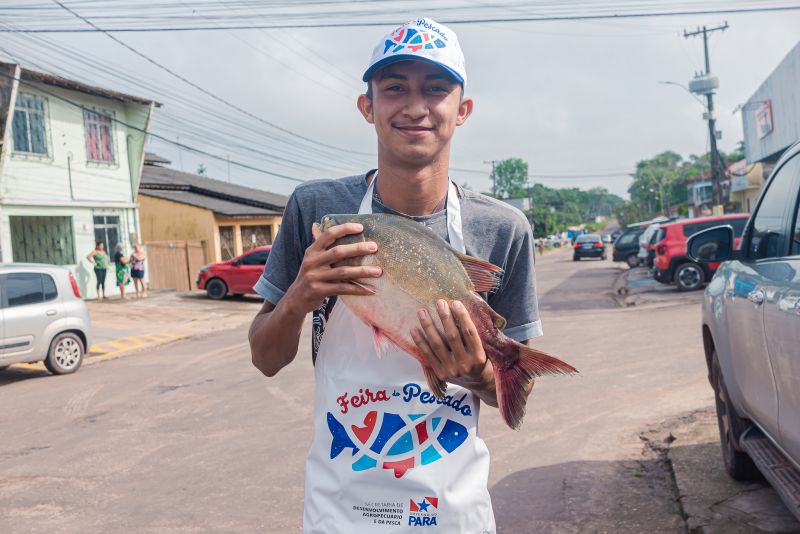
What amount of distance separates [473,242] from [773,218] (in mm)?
2868

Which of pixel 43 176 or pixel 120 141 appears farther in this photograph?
pixel 120 141

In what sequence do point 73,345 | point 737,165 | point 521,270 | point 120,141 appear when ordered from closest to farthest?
point 521,270 < point 73,345 < point 120,141 < point 737,165

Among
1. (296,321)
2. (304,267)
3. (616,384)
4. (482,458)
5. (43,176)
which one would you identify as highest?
(43,176)

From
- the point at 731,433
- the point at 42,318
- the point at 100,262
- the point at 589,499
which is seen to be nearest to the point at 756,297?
the point at 731,433

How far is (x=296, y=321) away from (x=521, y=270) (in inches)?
25.6

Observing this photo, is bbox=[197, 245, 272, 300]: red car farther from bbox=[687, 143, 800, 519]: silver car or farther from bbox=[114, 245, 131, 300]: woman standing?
bbox=[687, 143, 800, 519]: silver car

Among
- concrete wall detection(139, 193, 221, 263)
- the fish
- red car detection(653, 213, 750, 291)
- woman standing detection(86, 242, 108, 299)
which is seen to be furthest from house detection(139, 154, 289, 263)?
the fish

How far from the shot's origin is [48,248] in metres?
22.3

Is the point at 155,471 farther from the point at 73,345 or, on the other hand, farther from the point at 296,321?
the point at 73,345

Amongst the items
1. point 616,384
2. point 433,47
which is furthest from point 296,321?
point 616,384

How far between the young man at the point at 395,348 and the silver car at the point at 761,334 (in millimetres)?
1575

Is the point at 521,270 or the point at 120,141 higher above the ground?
the point at 120,141

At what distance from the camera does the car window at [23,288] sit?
10.8m

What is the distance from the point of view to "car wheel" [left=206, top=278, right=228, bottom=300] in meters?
22.5
